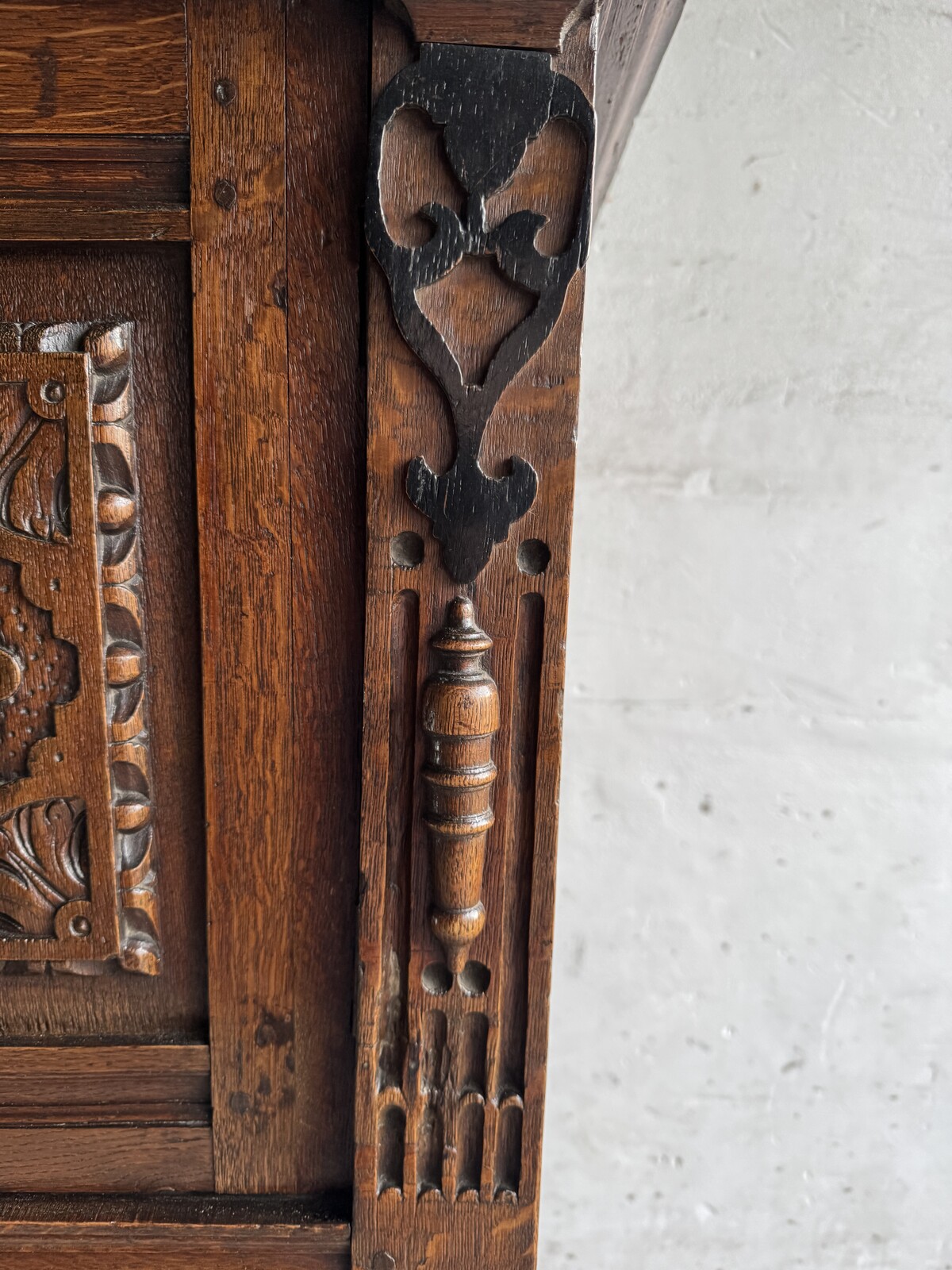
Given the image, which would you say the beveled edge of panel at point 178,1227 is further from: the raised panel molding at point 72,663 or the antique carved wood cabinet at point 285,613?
the raised panel molding at point 72,663

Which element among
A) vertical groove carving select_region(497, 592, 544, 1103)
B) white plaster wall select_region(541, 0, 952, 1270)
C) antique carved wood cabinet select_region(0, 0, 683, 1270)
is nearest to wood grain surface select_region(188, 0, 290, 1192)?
antique carved wood cabinet select_region(0, 0, 683, 1270)

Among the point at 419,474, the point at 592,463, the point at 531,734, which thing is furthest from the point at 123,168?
the point at 592,463

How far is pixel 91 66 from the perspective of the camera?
0.41 metres

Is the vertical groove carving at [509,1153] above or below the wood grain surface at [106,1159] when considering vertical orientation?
above

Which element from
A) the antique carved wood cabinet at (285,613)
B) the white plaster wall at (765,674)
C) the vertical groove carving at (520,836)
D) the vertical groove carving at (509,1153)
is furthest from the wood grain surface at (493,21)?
the vertical groove carving at (509,1153)

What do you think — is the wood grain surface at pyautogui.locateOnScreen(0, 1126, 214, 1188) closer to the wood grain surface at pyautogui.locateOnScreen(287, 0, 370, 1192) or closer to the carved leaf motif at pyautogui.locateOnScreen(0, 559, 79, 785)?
the wood grain surface at pyautogui.locateOnScreen(287, 0, 370, 1192)

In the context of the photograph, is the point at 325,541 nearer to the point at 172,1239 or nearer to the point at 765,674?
the point at 172,1239

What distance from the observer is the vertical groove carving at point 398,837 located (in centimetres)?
45

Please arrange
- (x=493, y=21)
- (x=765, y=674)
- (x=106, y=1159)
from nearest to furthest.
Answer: (x=493, y=21) → (x=106, y=1159) → (x=765, y=674)

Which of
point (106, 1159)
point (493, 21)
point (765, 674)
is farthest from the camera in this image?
point (765, 674)

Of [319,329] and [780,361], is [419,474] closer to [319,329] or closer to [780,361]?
[319,329]

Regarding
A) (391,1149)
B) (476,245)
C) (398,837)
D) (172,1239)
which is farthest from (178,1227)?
(476,245)

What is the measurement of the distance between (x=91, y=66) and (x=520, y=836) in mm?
436

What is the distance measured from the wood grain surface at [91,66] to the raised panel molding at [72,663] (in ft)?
0.31
